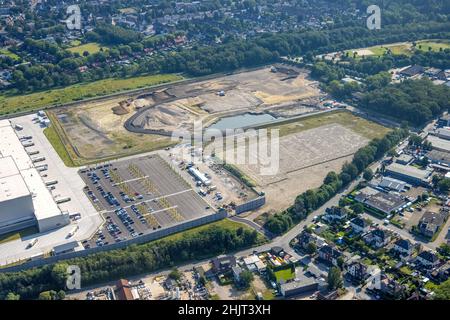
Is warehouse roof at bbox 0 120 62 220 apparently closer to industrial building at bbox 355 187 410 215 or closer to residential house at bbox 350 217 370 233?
residential house at bbox 350 217 370 233

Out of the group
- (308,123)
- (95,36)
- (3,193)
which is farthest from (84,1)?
(3,193)

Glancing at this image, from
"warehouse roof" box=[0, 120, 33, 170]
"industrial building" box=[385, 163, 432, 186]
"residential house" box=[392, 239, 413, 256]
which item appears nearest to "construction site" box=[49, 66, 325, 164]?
"warehouse roof" box=[0, 120, 33, 170]

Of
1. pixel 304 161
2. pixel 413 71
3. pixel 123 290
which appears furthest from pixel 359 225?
pixel 413 71

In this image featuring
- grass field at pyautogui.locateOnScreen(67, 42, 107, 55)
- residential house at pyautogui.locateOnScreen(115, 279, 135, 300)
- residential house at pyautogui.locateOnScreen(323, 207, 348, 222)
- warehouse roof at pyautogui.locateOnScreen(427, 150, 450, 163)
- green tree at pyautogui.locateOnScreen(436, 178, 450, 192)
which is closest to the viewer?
residential house at pyautogui.locateOnScreen(115, 279, 135, 300)

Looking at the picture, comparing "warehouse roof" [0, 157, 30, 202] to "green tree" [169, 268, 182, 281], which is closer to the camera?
"green tree" [169, 268, 182, 281]

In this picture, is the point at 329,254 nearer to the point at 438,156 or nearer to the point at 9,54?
the point at 438,156
